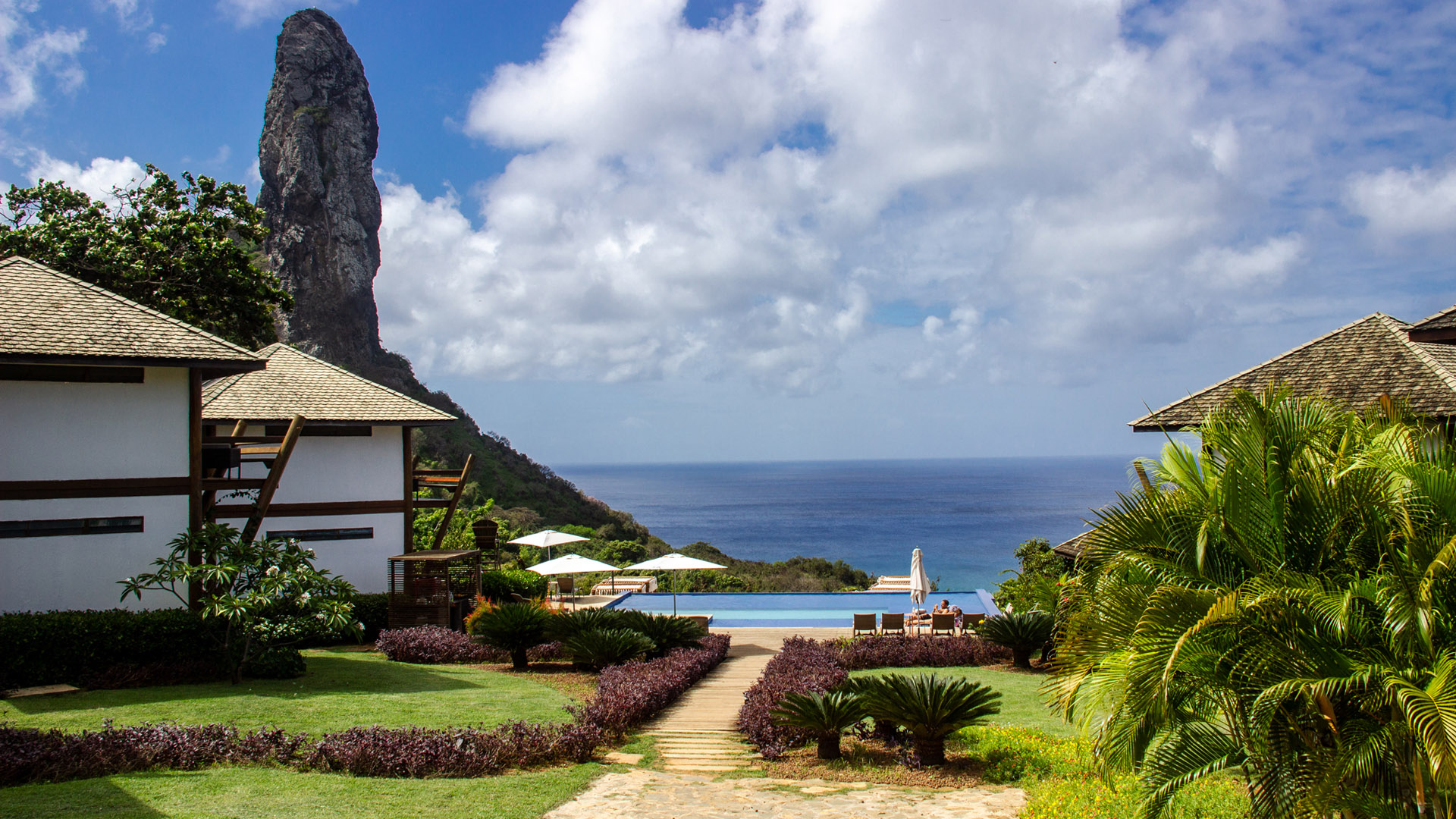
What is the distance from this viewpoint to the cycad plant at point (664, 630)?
1689cm

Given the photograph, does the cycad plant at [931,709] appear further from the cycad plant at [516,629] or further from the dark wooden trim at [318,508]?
the dark wooden trim at [318,508]

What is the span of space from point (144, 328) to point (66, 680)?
17.6ft

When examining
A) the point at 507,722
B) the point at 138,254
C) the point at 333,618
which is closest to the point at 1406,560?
the point at 507,722

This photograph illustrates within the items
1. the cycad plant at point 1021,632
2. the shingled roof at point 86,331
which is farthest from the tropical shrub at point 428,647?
the cycad plant at point 1021,632

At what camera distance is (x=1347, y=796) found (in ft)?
18.6

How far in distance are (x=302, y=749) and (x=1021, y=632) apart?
12.5 m

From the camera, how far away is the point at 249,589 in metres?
14.1

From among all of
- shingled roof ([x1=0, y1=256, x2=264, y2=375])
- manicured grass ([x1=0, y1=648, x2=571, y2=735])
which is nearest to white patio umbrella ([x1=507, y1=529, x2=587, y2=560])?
manicured grass ([x1=0, y1=648, x2=571, y2=735])

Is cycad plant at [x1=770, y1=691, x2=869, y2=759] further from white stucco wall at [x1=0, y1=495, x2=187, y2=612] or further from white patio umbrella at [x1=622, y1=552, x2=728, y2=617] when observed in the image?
white patio umbrella at [x1=622, y1=552, x2=728, y2=617]

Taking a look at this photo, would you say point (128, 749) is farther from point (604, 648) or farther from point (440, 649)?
point (440, 649)

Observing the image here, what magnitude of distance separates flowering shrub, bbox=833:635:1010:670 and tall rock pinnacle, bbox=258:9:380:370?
53039 mm

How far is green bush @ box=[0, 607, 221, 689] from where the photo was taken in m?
12.4

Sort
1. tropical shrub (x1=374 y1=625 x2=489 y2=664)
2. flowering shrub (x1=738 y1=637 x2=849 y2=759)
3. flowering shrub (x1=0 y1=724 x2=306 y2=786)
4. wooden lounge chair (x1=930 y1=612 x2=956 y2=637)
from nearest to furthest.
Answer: flowering shrub (x1=0 y1=724 x2=306 y2=786)
flowering shrub (x1=738 y1=637 x2=849 y2=759)
tropical shrub (x1=374 y1=625 x2=489 y2=664)
wooden lounge chair (x1=930 y1=612 x2=956 y2=637)

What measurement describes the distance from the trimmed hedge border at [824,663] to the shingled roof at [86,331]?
370 inches
